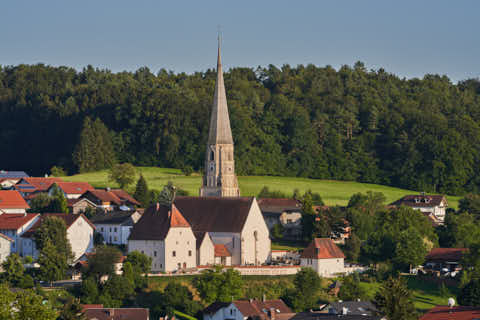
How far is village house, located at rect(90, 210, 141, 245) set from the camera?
87188 millimetres

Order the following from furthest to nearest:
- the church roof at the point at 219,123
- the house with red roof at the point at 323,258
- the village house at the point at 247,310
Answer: the church roof at the point at 219,123
the house with red roof at the point at 323,258
the village house at the point at 247,310

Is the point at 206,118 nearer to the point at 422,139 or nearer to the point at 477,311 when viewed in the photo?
the point at 422,139

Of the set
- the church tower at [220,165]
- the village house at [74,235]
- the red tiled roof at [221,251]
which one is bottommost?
the red tiled roof at [221,251]

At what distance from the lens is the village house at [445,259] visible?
278 ft

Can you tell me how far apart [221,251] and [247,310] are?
14.6m

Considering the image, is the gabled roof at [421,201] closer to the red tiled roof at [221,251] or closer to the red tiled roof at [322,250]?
the red tiled roof at [322,250]

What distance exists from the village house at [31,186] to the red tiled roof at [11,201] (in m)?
5.50

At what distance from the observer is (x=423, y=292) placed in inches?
3120

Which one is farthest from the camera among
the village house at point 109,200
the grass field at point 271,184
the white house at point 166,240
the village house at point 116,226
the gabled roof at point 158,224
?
the grass field at point 271,184

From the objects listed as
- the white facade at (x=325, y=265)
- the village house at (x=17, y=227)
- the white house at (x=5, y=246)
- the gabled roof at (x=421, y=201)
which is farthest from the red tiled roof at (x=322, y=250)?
the gabled roof at (x=421, y=201)

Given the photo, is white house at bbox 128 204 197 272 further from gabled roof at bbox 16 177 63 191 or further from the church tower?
gabled roof at bbox 16 177 63 191

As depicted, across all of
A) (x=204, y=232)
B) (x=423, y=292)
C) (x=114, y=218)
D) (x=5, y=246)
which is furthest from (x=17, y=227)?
(x=423, y=292)

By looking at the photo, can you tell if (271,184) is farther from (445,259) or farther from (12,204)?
(445,259)

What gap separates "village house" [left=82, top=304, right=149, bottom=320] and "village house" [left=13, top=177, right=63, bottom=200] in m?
36.2
